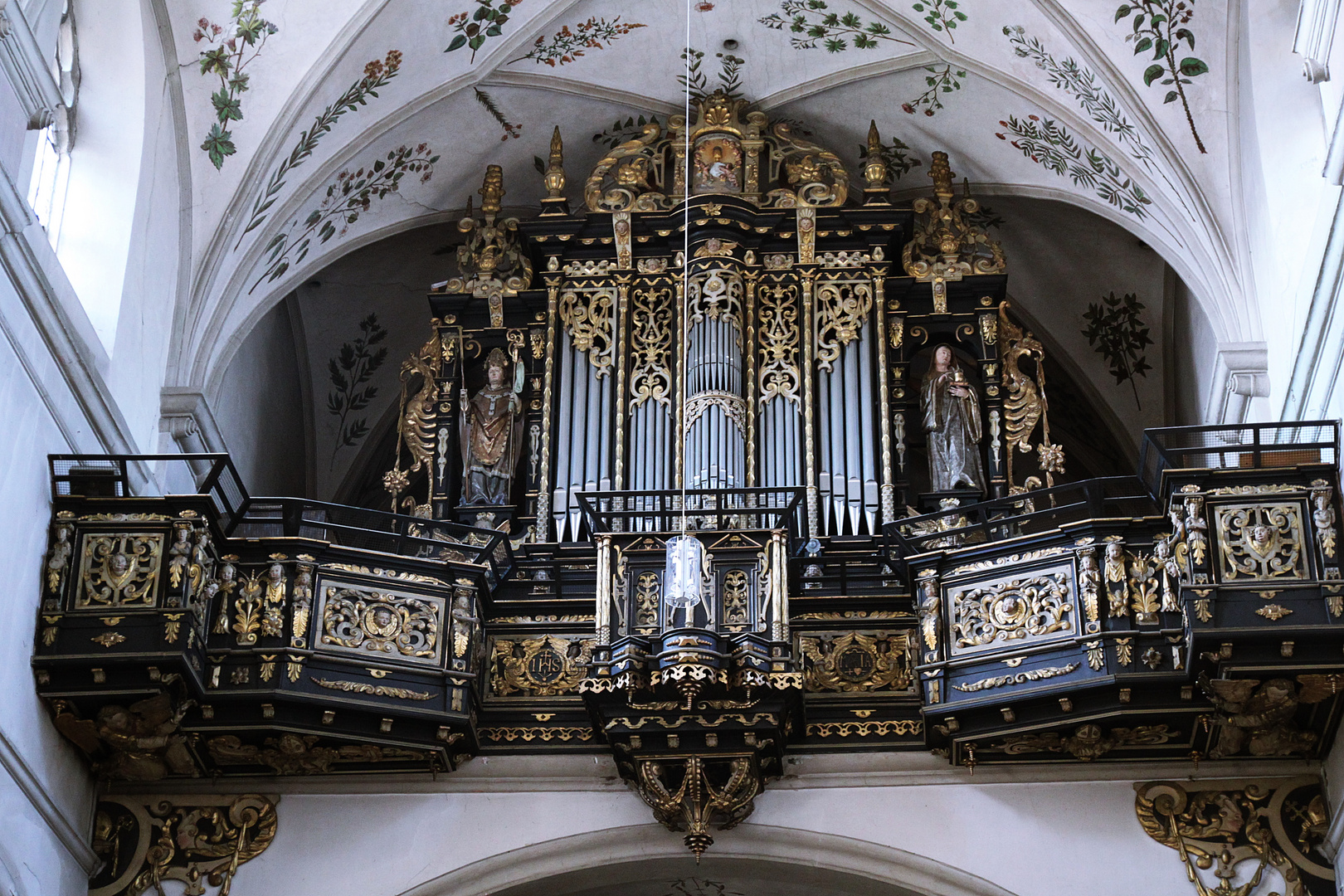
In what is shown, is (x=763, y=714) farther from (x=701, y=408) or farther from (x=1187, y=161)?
(x=1187, y=161)

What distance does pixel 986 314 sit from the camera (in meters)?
16.6

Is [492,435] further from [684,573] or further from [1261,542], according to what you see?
[1261,542]

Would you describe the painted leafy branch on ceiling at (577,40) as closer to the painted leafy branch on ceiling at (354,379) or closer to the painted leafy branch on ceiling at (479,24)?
the painted leafy branch on ceiling at (479,24)

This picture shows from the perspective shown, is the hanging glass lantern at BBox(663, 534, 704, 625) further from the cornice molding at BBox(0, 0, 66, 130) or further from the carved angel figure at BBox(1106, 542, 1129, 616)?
the cornice molding at BBox(0, 0, 66, 130)

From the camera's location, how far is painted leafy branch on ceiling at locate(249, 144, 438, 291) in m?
16.4

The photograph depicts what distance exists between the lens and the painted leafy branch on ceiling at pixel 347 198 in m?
16.4

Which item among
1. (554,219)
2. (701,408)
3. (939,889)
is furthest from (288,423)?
(939,889)

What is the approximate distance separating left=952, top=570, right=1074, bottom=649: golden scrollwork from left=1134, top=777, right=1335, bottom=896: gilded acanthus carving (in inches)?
56.6

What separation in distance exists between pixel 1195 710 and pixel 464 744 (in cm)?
503

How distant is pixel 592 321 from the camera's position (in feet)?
54.7

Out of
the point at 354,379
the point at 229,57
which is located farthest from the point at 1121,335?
the point at 229,57

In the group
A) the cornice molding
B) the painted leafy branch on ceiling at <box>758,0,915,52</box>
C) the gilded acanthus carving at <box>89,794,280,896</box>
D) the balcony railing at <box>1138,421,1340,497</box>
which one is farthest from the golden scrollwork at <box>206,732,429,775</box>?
the painted leafy branch on ceiling at <box>758,0,915,52</box>

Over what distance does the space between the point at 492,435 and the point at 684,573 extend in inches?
126

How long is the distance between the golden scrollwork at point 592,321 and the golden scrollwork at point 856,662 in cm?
326
